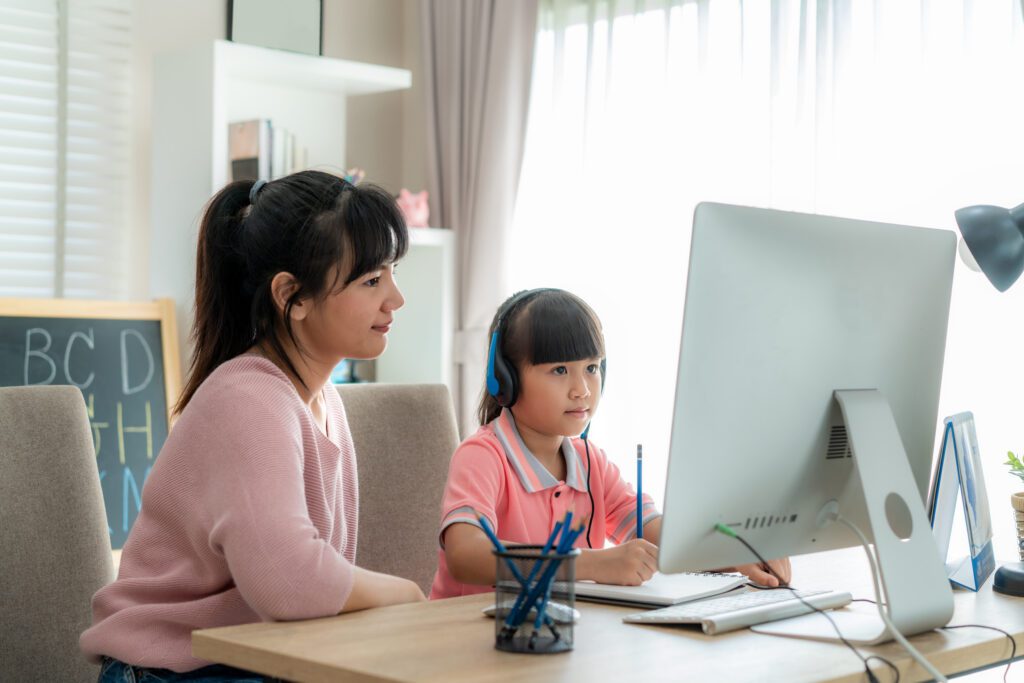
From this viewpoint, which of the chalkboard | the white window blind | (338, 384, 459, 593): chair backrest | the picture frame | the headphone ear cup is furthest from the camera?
the picture frame

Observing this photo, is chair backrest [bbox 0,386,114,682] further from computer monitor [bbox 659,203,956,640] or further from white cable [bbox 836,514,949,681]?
white cable [bbox 836,514,949,681]

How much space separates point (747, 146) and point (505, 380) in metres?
1.36

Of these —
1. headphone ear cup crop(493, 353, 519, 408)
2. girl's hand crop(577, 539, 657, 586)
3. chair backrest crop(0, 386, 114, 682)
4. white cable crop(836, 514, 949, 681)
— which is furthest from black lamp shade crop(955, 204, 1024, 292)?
chair backrest crop(0, 386, 114, 682)

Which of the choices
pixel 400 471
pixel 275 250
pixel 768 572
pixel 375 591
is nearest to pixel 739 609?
pixel 768 572

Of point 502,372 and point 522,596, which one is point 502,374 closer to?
point 502,372

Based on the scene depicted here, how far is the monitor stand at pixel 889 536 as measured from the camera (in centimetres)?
114

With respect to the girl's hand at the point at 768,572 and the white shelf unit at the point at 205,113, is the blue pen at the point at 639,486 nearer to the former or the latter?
the girl's hand at the point at 768,572

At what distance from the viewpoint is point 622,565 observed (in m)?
1.32

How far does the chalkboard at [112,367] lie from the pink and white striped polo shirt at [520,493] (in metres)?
1.35

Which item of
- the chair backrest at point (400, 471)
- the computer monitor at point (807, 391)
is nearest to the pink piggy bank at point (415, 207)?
the chair backrest at point (400, 471)

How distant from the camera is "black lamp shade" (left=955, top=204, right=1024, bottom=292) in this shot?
139cm

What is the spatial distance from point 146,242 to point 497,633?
225 cm

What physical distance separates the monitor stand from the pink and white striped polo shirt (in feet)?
1.57

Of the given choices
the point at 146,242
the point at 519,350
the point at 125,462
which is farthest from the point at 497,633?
the point at 146,242
